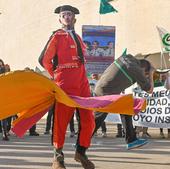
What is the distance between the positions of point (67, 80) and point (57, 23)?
73.8 feet

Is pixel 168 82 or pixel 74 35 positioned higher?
pixel 74 35

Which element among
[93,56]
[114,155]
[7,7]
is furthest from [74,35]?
[7,7]

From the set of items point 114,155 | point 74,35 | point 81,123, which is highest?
point 74,35

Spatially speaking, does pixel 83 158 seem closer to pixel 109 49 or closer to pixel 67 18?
pixel 67 18

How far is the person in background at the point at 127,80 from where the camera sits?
7.61m

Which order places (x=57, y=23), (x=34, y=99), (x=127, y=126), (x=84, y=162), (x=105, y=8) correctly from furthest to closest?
(x=57, y=23), (x=105, y=8), (x=127, y=126), (x=84, y=162), (x=34, y=99)

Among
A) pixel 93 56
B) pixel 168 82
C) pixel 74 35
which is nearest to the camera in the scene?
pixel 74 35

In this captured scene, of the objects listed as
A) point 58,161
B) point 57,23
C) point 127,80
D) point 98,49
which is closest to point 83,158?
point 58,161

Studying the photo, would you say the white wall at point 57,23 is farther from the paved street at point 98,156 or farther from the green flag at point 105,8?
the paved street at point 98,156

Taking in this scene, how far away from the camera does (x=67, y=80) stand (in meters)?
6.27

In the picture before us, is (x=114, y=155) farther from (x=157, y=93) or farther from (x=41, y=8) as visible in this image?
(x=41, y=8)

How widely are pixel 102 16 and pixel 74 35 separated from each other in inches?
739

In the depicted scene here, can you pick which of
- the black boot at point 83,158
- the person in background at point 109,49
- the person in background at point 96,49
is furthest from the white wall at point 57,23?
the black boot at point 83,158

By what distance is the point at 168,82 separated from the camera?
1209 cm
